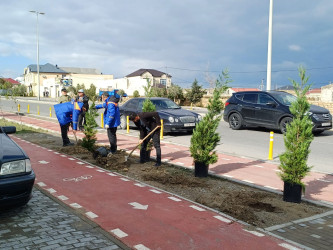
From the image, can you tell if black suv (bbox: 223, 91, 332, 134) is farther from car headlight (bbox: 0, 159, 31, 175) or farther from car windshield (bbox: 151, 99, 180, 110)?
car headlight (bbox: 0, 159, 31, 175)

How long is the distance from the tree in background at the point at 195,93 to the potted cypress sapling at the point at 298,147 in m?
37.5

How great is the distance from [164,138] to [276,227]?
880 centimetres

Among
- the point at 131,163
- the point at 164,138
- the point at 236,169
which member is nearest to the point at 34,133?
the point at 164,138

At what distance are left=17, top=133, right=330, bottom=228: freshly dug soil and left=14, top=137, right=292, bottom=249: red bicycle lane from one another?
314mm

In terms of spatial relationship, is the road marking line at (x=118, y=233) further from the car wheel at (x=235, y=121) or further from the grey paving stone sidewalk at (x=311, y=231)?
the car wheel at (x=235, y=121)

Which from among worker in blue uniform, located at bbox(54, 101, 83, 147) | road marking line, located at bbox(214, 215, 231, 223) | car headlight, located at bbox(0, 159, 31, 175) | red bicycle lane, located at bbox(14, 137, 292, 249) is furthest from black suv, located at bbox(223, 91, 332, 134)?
car headlight, located at bbox(0, 159, 31, 175)

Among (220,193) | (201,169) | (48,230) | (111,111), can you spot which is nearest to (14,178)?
(48,230)

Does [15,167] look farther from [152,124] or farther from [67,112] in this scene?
[67,112]

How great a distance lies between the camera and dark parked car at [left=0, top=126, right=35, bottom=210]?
13.8 ft

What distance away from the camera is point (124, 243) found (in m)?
3.88

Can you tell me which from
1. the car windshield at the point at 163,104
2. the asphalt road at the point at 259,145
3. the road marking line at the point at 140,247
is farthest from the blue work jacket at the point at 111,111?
the car windshield at the point at 163,104

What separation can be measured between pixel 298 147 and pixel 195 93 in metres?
37.9

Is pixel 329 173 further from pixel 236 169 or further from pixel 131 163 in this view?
pixel 131 163

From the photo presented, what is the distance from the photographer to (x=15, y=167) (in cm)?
441
